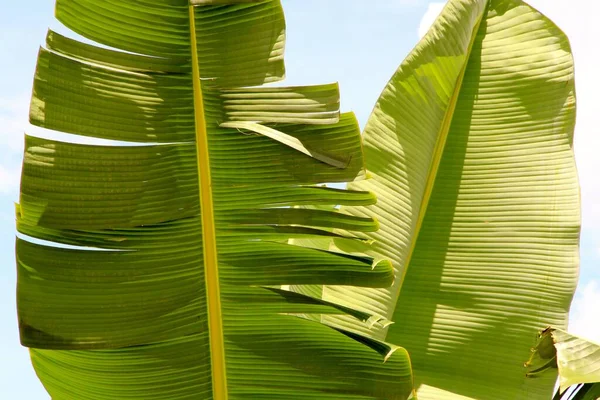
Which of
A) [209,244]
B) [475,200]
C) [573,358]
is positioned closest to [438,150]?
[475,200]

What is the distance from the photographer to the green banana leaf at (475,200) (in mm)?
2037

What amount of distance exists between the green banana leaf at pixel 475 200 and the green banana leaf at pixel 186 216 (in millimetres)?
344

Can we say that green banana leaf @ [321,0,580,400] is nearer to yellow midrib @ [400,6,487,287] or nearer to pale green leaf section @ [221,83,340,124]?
yellow midrib @ [400,6,487,287]

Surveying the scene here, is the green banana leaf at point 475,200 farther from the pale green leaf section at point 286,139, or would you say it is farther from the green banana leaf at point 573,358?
the pale green leaf section at point 286,139

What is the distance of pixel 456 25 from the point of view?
2059 mm

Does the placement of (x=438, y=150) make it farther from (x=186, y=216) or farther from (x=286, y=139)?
(x=186, y=216)

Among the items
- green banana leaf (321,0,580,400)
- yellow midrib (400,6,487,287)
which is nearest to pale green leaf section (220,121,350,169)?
green banana leaf (321,0,580,400)

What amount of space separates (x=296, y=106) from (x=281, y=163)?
0.43 ft

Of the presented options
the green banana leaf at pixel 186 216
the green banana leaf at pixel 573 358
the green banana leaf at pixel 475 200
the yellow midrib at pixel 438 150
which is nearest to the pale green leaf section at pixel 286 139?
the green banana leaf at pixel 186 216

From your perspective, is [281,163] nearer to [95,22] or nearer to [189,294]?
[189,294]

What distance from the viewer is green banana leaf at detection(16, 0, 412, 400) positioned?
1.50m

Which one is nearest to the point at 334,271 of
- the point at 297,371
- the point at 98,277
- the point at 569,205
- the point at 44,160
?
the point at 297,371

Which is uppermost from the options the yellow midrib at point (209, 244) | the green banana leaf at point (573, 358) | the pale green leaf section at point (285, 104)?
the pale green leaf section at point (285, 104)

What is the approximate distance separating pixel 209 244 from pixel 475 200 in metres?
0.87
